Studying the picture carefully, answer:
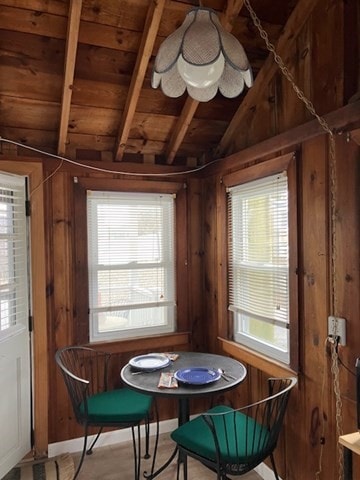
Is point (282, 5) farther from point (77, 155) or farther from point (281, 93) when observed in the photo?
point (77, 155)

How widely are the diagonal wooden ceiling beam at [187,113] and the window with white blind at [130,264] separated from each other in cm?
42

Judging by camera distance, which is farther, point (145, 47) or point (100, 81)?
point (100, 81)

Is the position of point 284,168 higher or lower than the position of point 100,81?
lower

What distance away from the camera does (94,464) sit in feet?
9.67

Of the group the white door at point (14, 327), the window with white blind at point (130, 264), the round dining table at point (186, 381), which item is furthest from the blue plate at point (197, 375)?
the white door at point (14, 327)

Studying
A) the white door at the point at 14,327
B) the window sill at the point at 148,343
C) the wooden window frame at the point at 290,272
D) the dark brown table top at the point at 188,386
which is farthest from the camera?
the window sill at the point at 148,343

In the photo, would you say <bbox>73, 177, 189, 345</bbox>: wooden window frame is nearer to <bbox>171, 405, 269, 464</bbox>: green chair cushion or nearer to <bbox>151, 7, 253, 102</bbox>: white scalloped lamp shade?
<bbox>171, 405, 269, 464</bbox>: green chair cushion

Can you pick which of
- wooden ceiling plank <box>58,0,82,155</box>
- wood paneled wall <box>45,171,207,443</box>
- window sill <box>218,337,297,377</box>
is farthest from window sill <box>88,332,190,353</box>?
wooden ceiling plank <box>58,0,82,155</box>

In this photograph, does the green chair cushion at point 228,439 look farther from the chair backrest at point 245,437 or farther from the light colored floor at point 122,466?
the light colored floor at point 122,466

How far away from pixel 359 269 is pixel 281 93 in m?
1.37

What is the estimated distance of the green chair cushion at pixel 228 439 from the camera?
2127 mm

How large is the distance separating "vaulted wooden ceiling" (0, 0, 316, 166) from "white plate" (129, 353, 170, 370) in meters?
1.67

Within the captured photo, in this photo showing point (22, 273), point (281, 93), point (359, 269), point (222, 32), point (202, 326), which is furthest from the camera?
point (202, 326)

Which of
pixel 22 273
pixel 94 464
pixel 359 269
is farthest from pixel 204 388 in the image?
pixel 22 273
